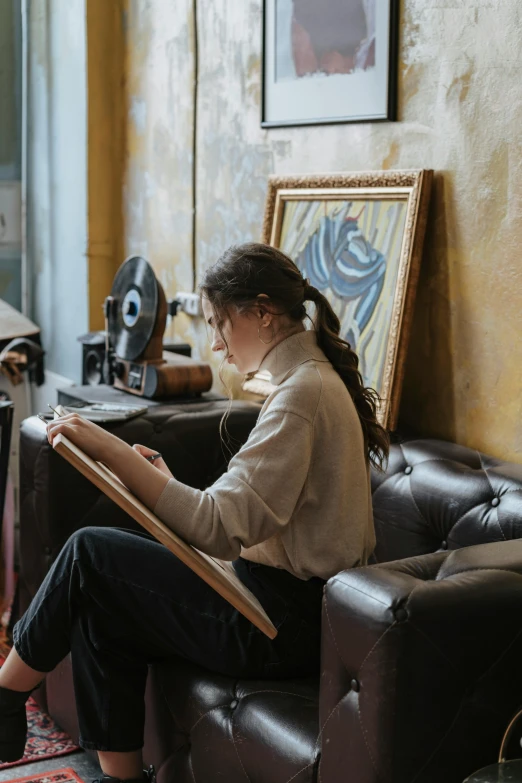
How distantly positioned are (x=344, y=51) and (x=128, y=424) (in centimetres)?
127

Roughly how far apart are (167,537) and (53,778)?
1155 mm

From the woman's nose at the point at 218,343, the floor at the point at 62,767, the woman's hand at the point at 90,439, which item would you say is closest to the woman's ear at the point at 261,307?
the woman's nose at the point at 218,343

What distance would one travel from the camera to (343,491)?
1922 mm

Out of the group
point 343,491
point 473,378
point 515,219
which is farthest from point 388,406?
point 343,491

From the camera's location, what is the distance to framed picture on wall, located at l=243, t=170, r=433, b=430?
2.61 m

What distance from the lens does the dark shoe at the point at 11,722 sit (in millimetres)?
2180

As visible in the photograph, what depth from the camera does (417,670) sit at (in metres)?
1.50

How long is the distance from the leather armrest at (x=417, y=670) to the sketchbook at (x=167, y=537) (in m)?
0.20

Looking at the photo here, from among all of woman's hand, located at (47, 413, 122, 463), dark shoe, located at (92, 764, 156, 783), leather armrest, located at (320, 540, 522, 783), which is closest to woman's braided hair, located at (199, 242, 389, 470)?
woman's hand, located at (47, 413, 122, 463)

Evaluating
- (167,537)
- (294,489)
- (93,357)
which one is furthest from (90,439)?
(93,357)

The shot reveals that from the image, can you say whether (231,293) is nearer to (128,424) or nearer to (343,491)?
(343,491)

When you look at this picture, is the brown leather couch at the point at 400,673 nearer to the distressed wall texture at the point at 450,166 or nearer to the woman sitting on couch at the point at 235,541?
the woman sitting on couch at the point at 235,541

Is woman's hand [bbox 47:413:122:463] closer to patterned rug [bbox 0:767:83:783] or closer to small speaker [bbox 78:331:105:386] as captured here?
patterned rug [bbox 0:767:83:783]

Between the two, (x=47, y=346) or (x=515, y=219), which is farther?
(x=47, y=346)
